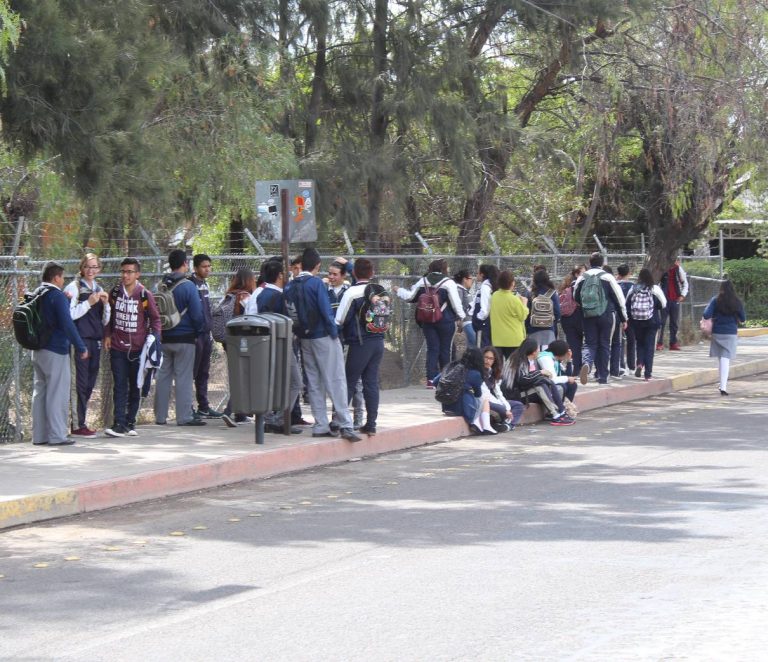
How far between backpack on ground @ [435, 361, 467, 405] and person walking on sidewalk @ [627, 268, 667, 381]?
5.32 metres

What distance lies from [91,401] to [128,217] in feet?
7.62

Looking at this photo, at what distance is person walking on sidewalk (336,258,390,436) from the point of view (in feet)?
43.0

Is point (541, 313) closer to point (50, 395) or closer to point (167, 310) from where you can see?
point (167, 310)

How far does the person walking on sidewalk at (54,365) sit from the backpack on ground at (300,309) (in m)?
2.00

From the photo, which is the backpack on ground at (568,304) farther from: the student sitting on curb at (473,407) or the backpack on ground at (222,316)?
the backpack on ground at (222,316)

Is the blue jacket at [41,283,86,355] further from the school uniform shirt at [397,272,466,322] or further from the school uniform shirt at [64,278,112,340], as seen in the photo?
the school uniform shirt at [397,272,466,322]

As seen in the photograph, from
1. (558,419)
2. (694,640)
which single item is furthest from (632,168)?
(694,640)

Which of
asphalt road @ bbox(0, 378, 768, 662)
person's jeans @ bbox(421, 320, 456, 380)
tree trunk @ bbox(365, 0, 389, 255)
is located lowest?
asphalt road @ bbox(0, 378, 768, 662)

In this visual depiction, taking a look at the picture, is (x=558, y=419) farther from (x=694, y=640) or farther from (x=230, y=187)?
(x=694, y=640)

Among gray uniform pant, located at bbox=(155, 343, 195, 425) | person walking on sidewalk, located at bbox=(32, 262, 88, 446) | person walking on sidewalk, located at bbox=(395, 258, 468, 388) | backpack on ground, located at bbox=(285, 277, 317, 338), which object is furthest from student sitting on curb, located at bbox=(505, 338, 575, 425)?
person walking on sidewalk, located at bbox=(32, 262, 88, 446)

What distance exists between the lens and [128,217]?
635 inches

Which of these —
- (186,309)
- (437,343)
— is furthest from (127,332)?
(437,343)

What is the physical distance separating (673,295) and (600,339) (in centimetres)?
756

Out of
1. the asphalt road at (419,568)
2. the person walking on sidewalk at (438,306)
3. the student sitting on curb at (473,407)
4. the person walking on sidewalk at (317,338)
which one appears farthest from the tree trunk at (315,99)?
the asphalt road at (419,568)
